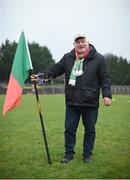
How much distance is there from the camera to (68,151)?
23.2ft

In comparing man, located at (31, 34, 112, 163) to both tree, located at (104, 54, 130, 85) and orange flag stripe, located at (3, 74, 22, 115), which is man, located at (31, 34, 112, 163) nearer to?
orange flag stripe, located at (3, 74, 22, 115)

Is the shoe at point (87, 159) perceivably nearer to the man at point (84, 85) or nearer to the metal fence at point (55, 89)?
the man at point (84, 85)

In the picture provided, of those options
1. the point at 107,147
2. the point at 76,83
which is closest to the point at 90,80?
the point at 76,83

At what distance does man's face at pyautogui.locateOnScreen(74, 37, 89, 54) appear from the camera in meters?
6.77

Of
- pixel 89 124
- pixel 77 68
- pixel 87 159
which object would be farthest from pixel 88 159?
pixel 77 68

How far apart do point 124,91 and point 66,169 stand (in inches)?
2939

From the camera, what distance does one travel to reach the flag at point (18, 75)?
6734 millimetres

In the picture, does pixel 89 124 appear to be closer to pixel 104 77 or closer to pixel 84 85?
pixel 84 85

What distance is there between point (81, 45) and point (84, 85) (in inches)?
28.2

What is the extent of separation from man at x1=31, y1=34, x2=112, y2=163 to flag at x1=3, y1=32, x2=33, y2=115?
0.23 metres

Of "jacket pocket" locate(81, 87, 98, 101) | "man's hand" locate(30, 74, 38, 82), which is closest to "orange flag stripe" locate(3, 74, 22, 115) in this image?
"man's hand" locate(30, 74, 38, 82)

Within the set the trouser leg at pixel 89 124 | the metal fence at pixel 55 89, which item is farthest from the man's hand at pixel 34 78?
the metal fence at pixel 55 89

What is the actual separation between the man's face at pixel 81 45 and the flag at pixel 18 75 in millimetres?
905

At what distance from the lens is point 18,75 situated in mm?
6910
